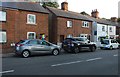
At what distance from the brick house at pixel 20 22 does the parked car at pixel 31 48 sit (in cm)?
615

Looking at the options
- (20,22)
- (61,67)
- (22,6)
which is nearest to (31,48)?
(61,67)

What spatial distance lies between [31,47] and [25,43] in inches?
25.1

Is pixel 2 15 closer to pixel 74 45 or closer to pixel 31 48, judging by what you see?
pixel 31 48

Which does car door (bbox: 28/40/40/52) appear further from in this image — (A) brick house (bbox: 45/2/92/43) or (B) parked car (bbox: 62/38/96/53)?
(A) brick house (bbox: 45/2/92/43)

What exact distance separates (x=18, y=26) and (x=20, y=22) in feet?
2.21

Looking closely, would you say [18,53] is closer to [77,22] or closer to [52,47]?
[52,47]

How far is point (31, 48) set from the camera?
728 inches

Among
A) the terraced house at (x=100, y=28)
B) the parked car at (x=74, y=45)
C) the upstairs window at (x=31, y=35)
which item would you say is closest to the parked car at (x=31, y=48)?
the parked car at (x=74, y=45)

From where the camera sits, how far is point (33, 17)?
28.4 metres

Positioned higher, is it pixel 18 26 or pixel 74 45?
pixel 18 26

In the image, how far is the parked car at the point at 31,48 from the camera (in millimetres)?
18172

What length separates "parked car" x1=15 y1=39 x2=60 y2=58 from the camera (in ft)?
59.6

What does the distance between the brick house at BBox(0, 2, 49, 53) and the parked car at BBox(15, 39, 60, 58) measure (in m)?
6.15

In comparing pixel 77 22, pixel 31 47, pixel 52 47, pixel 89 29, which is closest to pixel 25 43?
pixel 31 47
